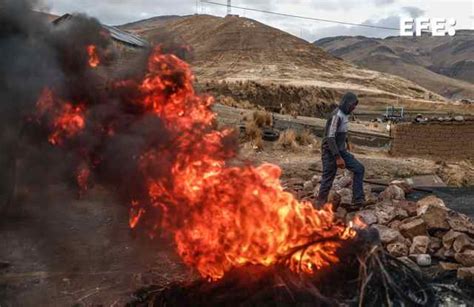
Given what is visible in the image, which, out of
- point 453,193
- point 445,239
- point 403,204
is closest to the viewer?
point 445,239

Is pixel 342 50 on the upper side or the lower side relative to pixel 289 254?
upper

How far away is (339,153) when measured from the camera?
8.89m

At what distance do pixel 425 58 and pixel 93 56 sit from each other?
148293 mm

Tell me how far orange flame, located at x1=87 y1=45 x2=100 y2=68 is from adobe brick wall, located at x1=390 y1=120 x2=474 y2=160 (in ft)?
40.2

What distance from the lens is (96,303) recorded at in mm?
6137

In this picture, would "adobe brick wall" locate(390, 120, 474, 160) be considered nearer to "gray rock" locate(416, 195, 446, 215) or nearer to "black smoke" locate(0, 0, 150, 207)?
"gray rock" locate(416, 195, 446, 215)

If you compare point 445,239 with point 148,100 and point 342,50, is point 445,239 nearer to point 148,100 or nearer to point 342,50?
point 148,100

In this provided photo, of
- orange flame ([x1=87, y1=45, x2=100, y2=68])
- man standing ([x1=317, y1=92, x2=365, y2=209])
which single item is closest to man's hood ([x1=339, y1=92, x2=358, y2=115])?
man standing ([x1=317, y1=92, x2=365, y2=209])

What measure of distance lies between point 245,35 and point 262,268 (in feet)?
236

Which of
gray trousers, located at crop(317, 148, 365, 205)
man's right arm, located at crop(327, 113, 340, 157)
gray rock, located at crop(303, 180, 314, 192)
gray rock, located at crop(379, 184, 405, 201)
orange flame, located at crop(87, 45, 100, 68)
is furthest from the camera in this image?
gray rock, located at crop(303, 180, 314, 192)

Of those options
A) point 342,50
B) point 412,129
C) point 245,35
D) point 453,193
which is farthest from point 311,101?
A: point 342,50

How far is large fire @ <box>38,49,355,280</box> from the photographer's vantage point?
593cm

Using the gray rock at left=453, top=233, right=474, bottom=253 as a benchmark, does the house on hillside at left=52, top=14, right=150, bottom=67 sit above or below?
above

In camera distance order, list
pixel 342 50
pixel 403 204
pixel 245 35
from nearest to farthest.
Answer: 1. pixel 403 204
2. pixel 245 35
3. pixel 342 50
